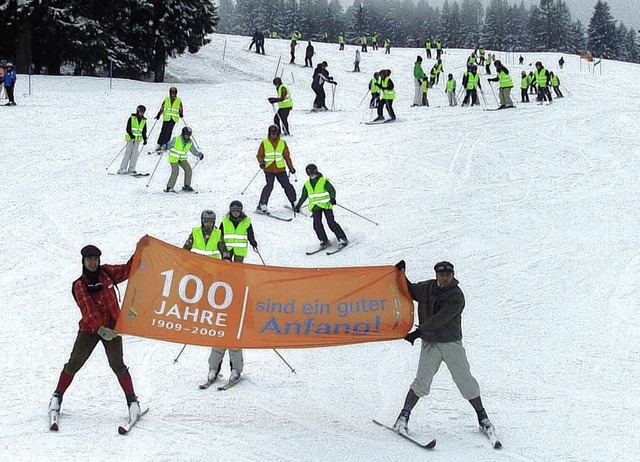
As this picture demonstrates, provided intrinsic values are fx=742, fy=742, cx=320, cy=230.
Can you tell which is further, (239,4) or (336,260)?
(239,4)

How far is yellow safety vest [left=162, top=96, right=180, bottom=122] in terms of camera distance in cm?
1827

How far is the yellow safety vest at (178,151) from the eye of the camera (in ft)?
51.3

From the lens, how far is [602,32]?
89.6 m

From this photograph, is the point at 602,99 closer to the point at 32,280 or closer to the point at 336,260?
the point at 336,260

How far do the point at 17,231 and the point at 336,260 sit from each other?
591 cm

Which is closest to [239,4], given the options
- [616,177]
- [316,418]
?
[616,177]

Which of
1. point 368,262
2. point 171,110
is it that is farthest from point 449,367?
point 171,110

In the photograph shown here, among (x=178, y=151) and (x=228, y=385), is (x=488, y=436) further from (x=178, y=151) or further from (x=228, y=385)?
(x=178, y=151)

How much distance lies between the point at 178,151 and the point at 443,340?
1004 centimetres

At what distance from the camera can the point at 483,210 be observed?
595 inches

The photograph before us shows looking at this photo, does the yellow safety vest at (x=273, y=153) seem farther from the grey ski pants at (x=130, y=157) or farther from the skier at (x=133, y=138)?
the grey ski pants at (x=130, y=157)

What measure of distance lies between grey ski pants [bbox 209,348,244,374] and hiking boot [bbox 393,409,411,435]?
6.77 feet

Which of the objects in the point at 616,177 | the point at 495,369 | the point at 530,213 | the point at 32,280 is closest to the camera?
the point at 495,369

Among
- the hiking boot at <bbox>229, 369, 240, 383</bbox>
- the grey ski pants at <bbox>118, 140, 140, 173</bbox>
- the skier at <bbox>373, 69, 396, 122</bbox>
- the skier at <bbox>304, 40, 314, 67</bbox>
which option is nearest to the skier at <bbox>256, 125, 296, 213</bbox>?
the grey ski pants at <bbox>118, 140, 140, 173</bbox>
